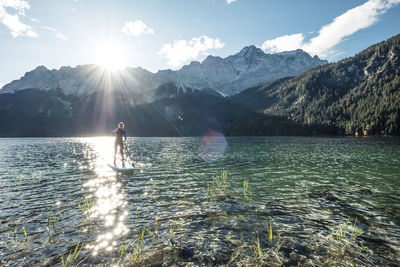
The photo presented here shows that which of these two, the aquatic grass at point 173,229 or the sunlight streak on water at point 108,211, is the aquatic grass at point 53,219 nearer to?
the sunlight streak on water at point 108,211

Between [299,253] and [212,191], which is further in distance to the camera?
[212,191]

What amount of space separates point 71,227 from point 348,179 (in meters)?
23.6

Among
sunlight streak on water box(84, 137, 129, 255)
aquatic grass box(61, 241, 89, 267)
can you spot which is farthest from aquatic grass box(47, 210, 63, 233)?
aquatic grass box(61, 241, 89, 267)

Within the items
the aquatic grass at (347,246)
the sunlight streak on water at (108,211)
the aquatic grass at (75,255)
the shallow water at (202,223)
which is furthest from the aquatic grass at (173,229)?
the aquatic grass at (347,246)

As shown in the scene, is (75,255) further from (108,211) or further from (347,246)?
(347,246)

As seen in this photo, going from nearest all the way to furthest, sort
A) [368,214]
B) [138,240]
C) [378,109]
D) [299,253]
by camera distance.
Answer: [299,253] < [138,240] < [368,214] < [378,109]

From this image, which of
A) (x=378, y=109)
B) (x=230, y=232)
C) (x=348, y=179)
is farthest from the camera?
(x=378, y=109)

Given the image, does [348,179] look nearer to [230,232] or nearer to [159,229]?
[230,232]

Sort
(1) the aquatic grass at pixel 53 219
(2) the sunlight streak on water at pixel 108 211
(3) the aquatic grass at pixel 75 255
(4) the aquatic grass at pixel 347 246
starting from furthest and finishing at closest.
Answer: (1) the aquatic grass at pixel 53 219
(2) the sunlight streak on water at pixel 108 211
(4) the aquatic grass at pixel 347 246
(3) the aquatic grass at pixel 75 255

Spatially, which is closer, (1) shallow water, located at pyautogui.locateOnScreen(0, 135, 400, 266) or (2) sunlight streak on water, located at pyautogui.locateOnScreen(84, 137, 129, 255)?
(1) shallow water, located at pyautogui.locateOnScreen(0, 135, 400, 266)

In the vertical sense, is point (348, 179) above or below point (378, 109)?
below

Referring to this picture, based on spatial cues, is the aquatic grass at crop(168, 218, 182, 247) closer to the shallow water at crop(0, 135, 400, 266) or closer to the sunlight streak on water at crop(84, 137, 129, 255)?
the shallow water at crop(0, 135, 400, 266)

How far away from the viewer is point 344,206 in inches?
490

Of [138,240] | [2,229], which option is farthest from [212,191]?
[2,229]
